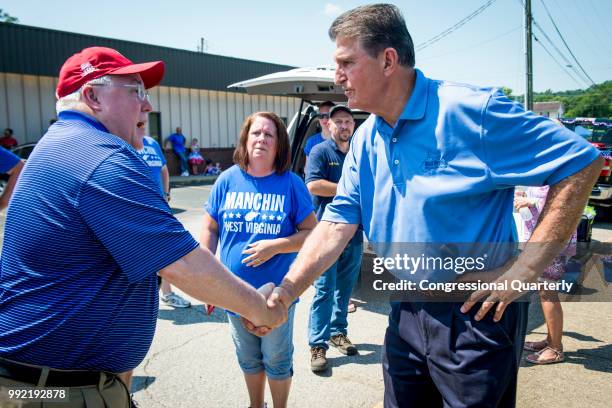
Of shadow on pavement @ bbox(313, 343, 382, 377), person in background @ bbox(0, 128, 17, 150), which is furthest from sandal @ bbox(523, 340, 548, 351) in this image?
person in background @ bbox(0, 128, 17, 150)

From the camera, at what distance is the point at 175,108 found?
22234 millimetres

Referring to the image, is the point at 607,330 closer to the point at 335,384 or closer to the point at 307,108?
the point at 335,384

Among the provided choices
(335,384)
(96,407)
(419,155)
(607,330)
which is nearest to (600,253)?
(607,330)

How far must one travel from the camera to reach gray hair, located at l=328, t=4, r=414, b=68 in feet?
6.81

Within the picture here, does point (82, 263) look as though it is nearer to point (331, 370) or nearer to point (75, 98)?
point (75, 98)

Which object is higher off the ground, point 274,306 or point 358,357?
point 274,306

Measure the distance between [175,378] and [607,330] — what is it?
13.8ft

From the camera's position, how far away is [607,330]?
4.86 meters

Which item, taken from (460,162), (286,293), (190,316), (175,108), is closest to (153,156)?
(190,316)

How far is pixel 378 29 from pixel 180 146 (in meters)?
20.9

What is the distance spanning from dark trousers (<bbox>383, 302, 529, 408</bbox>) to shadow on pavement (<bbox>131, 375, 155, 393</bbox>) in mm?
2381

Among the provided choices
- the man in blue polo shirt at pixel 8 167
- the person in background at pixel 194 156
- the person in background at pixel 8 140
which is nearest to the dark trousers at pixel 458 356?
the man in blue polo shirt at pixel 8 167

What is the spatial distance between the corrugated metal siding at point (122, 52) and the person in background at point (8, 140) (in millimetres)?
2193

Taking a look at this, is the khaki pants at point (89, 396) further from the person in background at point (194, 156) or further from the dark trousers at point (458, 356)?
the person in background at point (194, 156)
